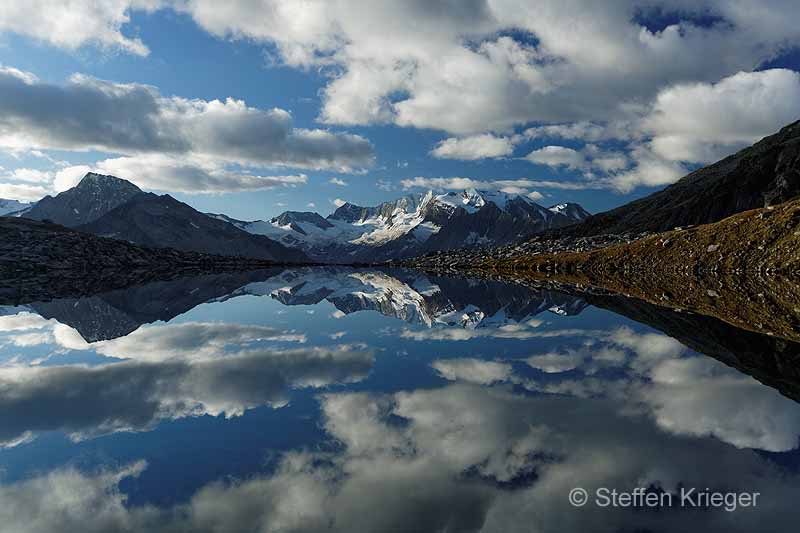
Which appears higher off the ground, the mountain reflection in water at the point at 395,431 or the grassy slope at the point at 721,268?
the grassy slope at the point at 721,268

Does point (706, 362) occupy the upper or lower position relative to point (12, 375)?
upper

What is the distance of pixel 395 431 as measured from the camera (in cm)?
1442

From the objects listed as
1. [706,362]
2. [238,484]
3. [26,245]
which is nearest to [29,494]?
[238,484]

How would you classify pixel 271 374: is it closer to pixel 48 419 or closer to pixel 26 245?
pixel 48 419

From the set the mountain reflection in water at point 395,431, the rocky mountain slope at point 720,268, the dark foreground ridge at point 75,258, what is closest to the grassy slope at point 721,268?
the rocky mountain slope at point 720,268

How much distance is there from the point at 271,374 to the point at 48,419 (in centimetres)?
815

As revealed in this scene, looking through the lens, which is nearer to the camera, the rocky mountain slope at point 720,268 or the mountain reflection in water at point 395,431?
the mountain reflection in water at point 395,431

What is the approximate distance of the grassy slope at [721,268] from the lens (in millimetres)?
36719

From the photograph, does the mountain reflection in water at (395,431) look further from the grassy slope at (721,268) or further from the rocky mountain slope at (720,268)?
the grassy slope at (721,268)

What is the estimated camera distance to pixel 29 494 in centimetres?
1110

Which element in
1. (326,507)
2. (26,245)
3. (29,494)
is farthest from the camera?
(26,245)

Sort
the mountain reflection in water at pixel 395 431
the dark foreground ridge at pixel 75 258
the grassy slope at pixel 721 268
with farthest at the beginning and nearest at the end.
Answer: the dark foreground ridge at pixel 75 258, the grassy slope at pixel 721 268, the mountain reflection in water at pixel 395 431

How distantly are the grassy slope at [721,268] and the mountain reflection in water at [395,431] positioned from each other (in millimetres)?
8527

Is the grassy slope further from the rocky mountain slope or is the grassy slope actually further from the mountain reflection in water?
the mountain reflection in water
